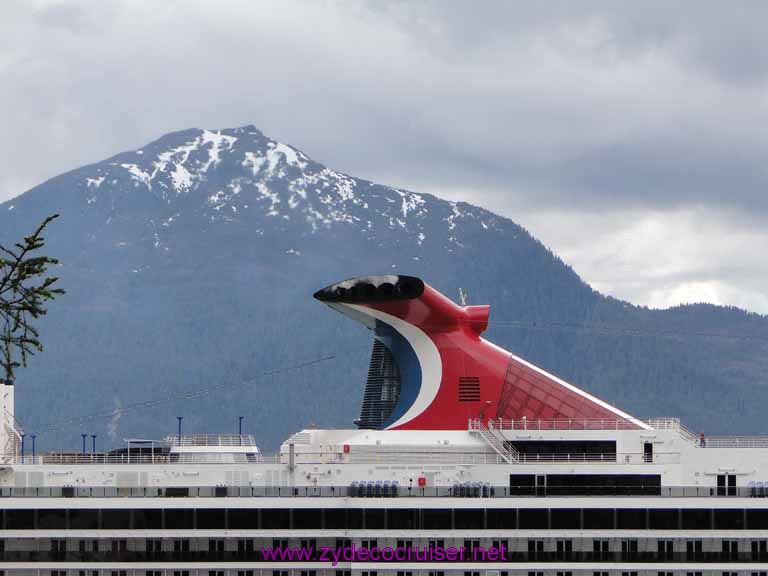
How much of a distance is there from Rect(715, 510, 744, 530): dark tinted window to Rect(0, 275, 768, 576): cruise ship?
0.19 ft

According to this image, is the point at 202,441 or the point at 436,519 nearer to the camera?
the point at 436,519

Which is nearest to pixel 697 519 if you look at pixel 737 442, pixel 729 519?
pixel 729 519

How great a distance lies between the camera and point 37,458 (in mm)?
78312

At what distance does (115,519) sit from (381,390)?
14.0 metres

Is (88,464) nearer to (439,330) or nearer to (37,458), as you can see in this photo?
(37,458)

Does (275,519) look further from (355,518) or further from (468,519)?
(468,519)

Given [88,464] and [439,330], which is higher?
[439,330]

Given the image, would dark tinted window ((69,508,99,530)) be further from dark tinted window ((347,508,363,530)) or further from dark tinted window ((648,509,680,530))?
dark tinted window ((648,509,680,530))

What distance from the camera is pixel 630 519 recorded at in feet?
245

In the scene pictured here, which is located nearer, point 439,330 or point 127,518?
point 127,518

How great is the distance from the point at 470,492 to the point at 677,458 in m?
9.15

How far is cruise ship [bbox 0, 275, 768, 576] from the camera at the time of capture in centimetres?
7431

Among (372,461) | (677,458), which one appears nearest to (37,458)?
(372,461)

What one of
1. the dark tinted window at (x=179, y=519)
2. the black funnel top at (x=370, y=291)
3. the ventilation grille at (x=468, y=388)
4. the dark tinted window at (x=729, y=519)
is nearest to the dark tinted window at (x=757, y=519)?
the dark tinted window at (x=729, y=519)
